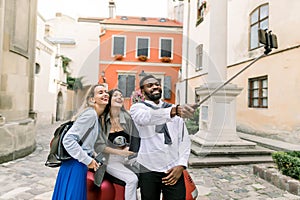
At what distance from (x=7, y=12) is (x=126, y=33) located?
496 centimetres

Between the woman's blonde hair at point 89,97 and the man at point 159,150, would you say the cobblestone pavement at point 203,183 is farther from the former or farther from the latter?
the woman's blonde hair at point 89,97

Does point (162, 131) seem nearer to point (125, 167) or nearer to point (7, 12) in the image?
point (125, 167)

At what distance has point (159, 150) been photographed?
189cm

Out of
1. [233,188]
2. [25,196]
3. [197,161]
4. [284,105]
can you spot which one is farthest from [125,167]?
[284,105]

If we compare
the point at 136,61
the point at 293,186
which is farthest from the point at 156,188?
the point at 293,186

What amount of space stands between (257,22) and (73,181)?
9.81 metres

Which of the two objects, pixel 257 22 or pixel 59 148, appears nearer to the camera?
pixel 59 148

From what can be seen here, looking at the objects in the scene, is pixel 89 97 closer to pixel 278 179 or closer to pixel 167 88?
pixel 167 88

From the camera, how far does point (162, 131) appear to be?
1.88 metres

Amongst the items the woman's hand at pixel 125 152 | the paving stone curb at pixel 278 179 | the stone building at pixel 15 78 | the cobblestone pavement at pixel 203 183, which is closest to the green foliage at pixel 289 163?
the paving stone curb at pixel 278 179

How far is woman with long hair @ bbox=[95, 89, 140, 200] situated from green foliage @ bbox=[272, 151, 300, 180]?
3.09 metres

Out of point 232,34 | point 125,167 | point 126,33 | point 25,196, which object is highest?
point 232,34

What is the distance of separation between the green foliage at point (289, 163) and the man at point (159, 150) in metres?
2.87

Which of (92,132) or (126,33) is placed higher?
(126,33)
